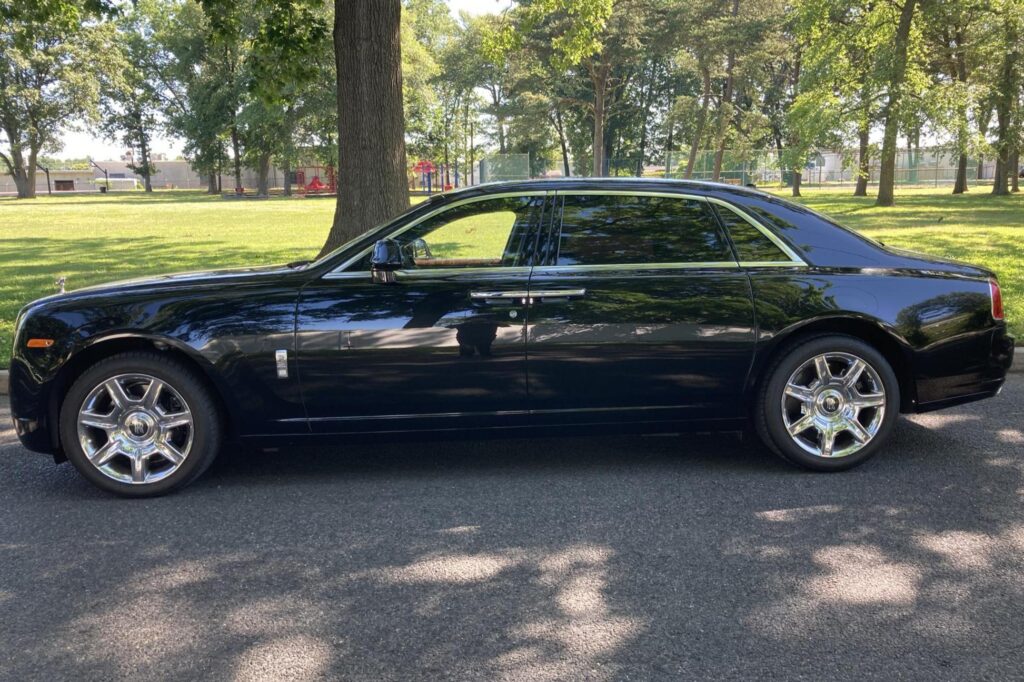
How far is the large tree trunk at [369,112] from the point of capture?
31.2 feet

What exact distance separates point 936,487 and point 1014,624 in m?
1.50

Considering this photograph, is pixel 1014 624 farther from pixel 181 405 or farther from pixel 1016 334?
pixel 1016 334

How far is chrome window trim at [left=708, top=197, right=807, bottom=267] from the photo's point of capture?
185 inches

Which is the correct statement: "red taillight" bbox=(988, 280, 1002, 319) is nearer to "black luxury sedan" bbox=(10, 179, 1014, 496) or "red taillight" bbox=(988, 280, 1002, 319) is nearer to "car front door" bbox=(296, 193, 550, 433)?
"black luxury sedan" bbox=(10, 179, 1014, 496)

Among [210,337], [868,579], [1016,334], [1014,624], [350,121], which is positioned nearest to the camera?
[1014,624]

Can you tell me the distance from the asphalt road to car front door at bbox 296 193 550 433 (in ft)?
1.41

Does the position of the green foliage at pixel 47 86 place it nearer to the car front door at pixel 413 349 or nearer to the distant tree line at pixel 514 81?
the distant tree line at pixel 514 81

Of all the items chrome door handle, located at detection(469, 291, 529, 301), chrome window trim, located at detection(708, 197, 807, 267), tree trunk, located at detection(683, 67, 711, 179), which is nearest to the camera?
chrome door handle, located at detection(469, 291, 529, 301)

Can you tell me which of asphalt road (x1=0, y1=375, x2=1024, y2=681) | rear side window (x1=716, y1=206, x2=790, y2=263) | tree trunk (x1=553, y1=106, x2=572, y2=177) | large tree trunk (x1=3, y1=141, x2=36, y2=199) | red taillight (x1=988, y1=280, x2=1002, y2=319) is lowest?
asphalt road (x1=0, y1=375, x2=1024, y2=681)

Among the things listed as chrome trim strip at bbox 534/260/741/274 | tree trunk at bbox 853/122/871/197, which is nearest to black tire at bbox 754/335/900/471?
chrome trim strip at bbox 534/260/741/274

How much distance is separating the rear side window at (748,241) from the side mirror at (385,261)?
1.86 m

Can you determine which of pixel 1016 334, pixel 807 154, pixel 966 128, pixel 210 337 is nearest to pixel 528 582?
pixel 210 337

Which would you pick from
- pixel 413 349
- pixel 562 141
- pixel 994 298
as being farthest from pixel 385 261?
pixel 562 141

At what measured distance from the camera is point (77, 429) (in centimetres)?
440
